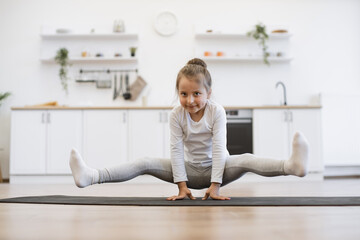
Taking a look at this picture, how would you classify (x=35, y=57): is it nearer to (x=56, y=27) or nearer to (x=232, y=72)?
(x=56, y=27)

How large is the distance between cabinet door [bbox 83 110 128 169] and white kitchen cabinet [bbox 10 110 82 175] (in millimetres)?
105

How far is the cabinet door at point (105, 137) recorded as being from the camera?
431 cm

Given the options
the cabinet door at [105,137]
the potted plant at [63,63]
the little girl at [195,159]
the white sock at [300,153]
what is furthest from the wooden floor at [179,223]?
the potted plant at [63,63]

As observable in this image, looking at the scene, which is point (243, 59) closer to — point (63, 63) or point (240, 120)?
point (240, 120)

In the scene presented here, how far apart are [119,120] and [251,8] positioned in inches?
87.6

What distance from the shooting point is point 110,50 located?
4.94m

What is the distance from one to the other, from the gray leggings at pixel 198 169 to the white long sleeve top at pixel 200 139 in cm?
5

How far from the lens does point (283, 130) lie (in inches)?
172

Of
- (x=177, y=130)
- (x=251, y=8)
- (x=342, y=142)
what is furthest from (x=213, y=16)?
(x=177, y=130)

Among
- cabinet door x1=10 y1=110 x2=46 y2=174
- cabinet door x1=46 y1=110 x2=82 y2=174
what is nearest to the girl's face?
cabinet door x1=46 y1=110 x2=82 y2=174

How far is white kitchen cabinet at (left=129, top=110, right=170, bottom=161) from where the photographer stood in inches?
170

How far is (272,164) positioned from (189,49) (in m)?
3.38

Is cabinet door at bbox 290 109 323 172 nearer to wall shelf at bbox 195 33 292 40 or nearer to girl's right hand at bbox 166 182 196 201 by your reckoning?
wall shelf at bbox 195 33 292 40

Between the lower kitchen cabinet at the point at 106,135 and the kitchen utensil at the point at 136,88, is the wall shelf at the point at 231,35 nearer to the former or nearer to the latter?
the kitchen utensil at the point at 136,88
